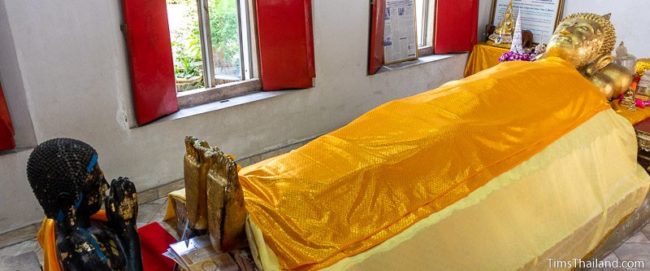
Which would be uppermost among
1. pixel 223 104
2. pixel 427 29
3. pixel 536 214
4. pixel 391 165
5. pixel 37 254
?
pixel 427 29

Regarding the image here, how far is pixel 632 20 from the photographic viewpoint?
13.1 ft

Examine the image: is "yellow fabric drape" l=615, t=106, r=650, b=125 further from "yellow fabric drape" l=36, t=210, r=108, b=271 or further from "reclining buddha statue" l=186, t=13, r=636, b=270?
"yellow fabric drape" l=36, t=210, r=108, b=271

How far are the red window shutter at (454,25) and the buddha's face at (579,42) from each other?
2.10 metres

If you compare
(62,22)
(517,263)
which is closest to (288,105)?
(62,22)

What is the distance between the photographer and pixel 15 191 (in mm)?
2469

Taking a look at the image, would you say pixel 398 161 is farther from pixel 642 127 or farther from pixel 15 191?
pixel 15 191

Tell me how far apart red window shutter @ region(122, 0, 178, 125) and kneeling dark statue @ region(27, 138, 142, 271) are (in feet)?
5.36

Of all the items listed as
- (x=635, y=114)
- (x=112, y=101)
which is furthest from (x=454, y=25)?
(x=112, y=101)

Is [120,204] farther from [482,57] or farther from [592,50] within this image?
[482,57]

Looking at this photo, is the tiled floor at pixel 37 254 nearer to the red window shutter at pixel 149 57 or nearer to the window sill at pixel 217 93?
the red window shutter at pixel 149 57

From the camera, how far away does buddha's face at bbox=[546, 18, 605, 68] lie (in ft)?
7.72

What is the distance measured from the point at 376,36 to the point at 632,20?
216 cm

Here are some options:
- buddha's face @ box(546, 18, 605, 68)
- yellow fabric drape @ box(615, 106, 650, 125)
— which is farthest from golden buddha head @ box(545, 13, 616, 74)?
yellow fabric drape @ box(615, 106, 650, 125)

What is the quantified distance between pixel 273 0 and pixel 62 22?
1.28 meters
